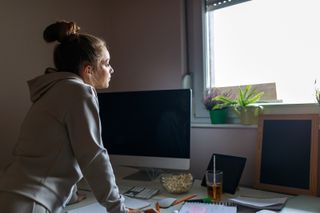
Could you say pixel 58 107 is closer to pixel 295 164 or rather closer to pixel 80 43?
pixel 80 43

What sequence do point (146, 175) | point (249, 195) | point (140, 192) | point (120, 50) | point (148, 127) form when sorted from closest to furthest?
point (249, 195), point (140, 192), point (148, 127), point (146, 175), point (120, 50)

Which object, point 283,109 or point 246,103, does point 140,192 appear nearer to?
point 246,103

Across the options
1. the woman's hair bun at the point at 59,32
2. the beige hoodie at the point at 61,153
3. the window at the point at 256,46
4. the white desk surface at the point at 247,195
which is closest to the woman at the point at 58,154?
the beige hoodie at the point at 61,153

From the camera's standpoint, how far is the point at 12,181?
0.91 m

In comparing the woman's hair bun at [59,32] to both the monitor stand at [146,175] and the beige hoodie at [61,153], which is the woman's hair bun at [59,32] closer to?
the beige hoodie at [61,153]

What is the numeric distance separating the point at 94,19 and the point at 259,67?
3.81 feet

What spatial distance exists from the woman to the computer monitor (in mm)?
529

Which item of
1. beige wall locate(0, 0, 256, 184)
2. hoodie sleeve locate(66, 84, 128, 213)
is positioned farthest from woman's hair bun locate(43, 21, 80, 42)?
beige wall locate(0, 0, 256, 184)

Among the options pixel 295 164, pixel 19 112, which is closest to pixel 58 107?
pixel 19 112

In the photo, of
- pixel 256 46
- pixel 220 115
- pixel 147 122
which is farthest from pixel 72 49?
pixel 256 46

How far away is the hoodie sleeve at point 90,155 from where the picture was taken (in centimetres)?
87

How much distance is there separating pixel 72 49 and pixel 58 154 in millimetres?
369

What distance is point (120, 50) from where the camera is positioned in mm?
2025

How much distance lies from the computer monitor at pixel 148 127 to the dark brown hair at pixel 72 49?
48 cm
